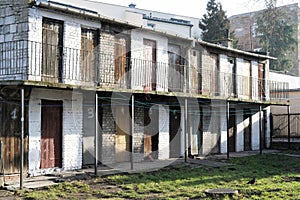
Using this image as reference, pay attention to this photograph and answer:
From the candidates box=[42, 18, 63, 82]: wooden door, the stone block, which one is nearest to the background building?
box=[42, 18, 63, 82]: wooden door

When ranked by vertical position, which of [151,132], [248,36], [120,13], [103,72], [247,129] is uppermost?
[248,36]

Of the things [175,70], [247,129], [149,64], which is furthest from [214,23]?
[149,64]

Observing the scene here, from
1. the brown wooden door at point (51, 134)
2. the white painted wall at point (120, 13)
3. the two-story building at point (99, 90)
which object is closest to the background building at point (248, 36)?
the white painted wall at point (120, 13)

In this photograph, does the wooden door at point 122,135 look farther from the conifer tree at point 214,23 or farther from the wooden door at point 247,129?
the conifer tree at point 214,23

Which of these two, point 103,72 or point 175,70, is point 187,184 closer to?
point 103,72

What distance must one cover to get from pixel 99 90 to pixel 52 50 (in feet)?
6.53

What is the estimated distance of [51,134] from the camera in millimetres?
14133

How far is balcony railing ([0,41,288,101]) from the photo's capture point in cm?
1336

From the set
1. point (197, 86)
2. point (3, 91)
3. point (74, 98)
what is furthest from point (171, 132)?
point (3, 91)

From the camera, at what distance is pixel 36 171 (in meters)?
13.4

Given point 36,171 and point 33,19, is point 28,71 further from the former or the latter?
point 36,171

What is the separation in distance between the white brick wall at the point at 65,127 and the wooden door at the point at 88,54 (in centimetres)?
75

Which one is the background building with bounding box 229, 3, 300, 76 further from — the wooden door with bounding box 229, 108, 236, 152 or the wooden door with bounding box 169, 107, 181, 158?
the wooden door with bounding box 169, 107, 181, 158

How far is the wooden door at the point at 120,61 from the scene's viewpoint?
1619 cm
